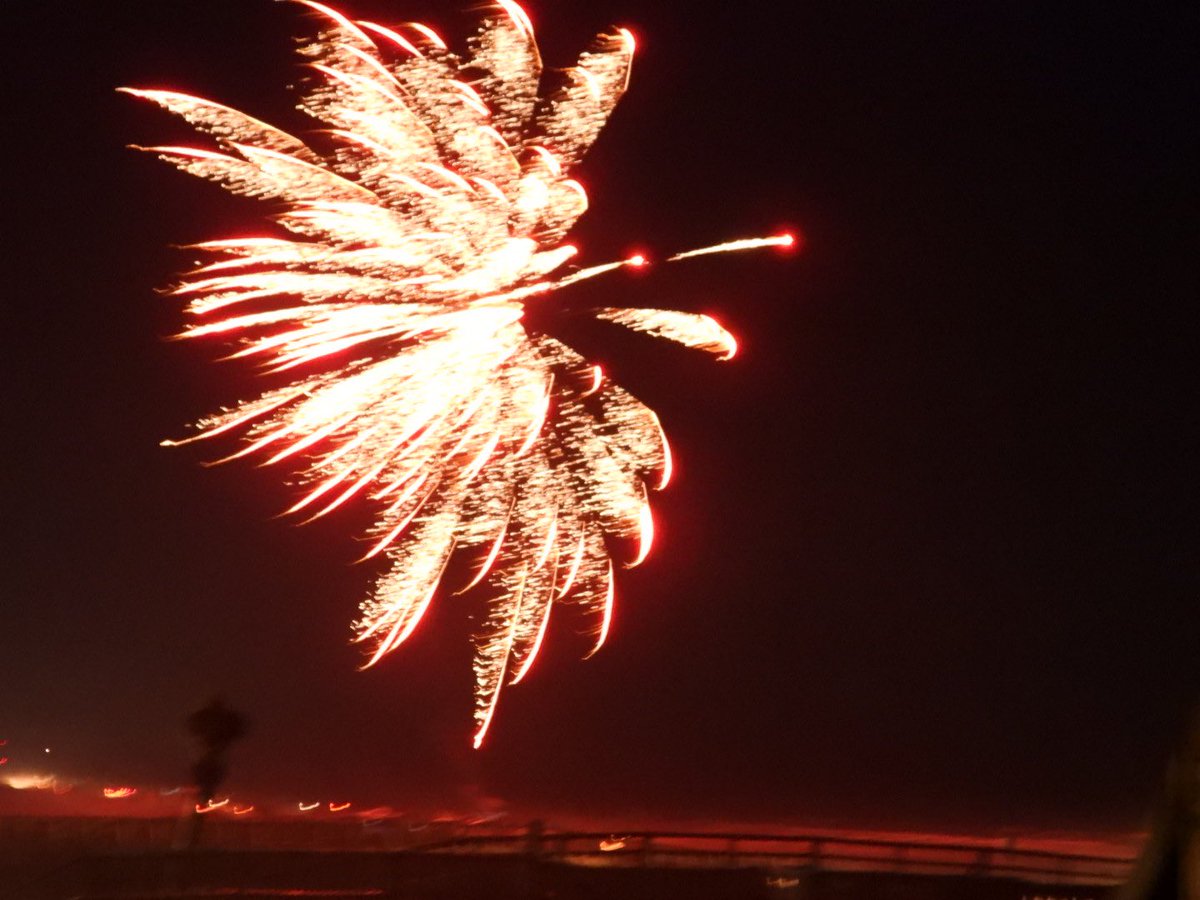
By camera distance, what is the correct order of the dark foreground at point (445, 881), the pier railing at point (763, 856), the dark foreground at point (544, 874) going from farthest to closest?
the pier railing at point (763, 856)
the dark foreground at point (544, 874)
the dark foreground at point (445, 881)

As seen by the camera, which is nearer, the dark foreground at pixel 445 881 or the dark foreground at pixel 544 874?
the dark foreground at pixel 445 881

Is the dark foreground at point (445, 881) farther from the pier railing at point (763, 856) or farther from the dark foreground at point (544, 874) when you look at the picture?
the pier railing at point (763, 856)

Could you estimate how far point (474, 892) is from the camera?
21.3 meters

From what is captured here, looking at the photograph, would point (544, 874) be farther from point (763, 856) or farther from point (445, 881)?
point (763, 856)

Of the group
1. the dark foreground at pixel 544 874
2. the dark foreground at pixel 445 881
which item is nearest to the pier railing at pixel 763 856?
the dark foreground at pixel 544 874

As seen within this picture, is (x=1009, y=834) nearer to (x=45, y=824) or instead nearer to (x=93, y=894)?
(x=45, y=824)

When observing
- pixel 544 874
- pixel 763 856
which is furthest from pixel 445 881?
pixel 763 856

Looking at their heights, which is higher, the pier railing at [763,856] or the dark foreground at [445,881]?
the pier railing at [763,856]

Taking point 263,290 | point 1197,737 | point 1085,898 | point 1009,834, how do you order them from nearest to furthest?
point 1197,737, point 1085,898, point 263,290, point 1009,834

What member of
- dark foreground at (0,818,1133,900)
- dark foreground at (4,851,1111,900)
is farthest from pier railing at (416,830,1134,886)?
dark foreground at (4,851,1111,900)

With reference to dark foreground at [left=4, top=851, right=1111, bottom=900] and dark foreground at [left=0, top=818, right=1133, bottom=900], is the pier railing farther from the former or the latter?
dark foreground at [left=4, top=851, right=1111, bottom=900]

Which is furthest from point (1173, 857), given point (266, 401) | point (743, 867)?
point (743, 867)

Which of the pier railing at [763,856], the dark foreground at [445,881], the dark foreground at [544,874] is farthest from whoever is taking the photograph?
the pier railing at [763,856]

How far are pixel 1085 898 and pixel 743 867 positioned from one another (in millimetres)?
5743
